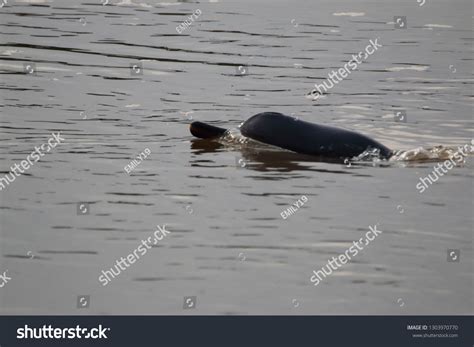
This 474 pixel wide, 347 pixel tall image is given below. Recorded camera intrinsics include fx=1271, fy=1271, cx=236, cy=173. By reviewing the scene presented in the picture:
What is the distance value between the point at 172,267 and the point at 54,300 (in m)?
1.25

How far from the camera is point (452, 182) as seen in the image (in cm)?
1460

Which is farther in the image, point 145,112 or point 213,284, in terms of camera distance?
point 145,112

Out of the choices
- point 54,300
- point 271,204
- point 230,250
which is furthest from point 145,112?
A: point 54,300

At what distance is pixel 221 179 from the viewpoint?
14.6m

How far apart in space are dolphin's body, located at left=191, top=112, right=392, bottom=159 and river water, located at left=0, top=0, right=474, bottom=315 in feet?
0.62

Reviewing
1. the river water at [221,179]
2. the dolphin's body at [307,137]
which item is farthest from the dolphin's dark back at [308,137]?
the river water at [221,179]

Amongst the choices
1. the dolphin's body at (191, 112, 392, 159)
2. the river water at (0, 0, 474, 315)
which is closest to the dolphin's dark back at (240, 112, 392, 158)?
the dolphin's body at (191, 112, 392, 159)

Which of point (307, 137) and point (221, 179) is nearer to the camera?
point (221, 179)

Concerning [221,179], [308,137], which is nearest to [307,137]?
[308,137]

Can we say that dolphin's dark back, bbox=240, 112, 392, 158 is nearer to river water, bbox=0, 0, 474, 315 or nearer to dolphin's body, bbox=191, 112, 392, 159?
dolphin's body, bbox=191, 112, 392, 159

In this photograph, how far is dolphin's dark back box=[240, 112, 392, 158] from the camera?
50.9 feet

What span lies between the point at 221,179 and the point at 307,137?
168cm

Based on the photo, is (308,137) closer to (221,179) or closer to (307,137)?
(307,137)

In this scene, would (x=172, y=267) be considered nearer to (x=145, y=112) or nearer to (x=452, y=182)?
(x=452, y=182)
